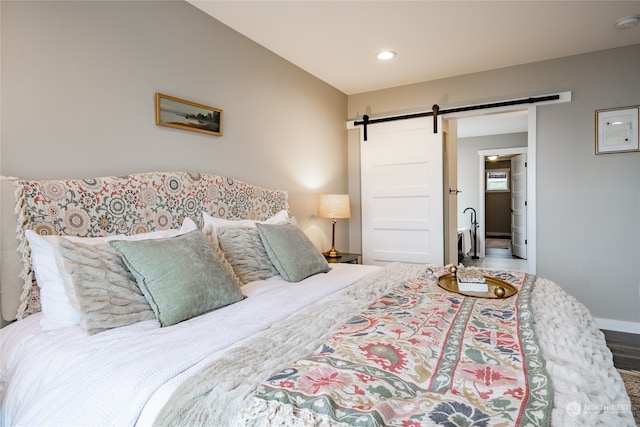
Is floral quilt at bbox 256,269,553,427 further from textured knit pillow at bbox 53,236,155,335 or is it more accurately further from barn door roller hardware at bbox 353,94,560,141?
barn door roller hardware at bbox 353,94,560,141

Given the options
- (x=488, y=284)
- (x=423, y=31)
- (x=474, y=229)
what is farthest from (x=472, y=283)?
(x=474, y=229)

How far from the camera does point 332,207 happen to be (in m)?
3.49

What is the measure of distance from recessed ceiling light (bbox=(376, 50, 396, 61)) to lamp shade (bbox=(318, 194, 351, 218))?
4.33 feet

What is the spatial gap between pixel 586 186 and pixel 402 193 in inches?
65.5

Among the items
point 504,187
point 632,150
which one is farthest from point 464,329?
point 504,187

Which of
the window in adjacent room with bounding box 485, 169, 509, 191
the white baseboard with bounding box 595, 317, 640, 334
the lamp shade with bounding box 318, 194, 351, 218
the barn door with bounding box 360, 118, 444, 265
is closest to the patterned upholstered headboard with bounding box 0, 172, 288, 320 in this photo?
the lamp shade with bounding box 318, 194, 351, 218

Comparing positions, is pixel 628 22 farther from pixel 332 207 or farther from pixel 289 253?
pixel 289 253

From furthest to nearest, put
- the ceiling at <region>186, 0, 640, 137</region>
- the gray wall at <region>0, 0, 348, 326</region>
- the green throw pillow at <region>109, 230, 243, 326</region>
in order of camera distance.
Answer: the ceiling at <region>186, 0, 640, 137</region> < the gray wall at <region>0, 0, 348, 326</region> < the green throw pillow at <region>109, 230, 243, 326</region>

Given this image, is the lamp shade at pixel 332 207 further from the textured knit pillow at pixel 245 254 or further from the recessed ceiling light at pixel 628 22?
the recessed ceiling light at pixel 628 22

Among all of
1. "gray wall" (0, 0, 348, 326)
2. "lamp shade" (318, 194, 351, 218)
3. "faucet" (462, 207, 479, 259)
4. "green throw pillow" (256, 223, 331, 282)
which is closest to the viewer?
"gray wall" (0, 0, 348, 326)

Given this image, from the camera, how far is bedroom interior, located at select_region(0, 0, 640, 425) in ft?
3.31

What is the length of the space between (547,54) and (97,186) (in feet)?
12.1

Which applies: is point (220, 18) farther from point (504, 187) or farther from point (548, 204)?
point (504, 187)

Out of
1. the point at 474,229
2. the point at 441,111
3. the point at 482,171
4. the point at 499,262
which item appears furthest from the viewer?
the point at 474,229
